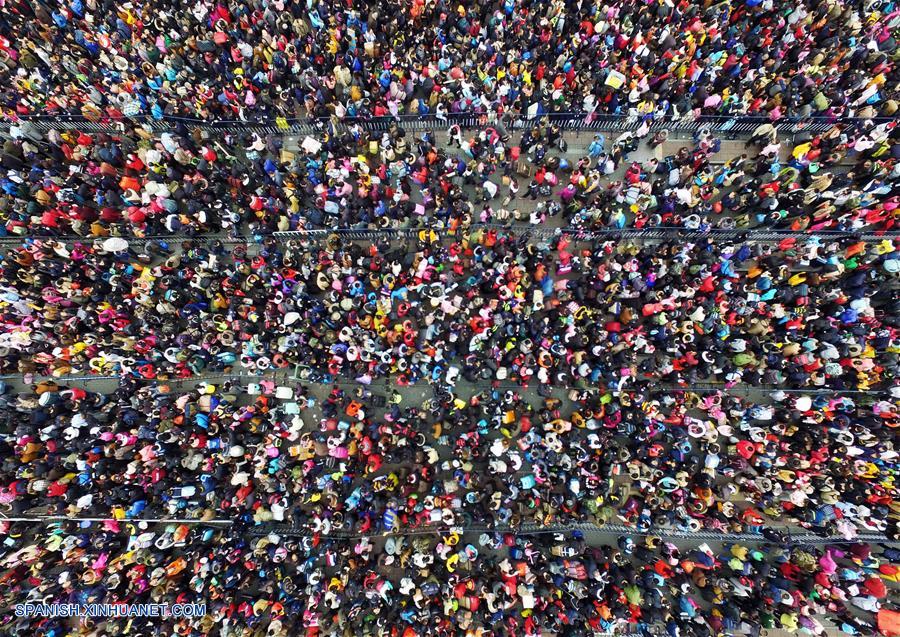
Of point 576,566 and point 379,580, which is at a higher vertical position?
point 576,566

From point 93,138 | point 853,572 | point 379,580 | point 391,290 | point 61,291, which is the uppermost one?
point 93,138

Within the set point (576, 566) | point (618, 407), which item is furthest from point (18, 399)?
point (618, 407)

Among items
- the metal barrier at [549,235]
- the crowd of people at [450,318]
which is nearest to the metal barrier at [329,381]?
the crowd of people at [450,318]

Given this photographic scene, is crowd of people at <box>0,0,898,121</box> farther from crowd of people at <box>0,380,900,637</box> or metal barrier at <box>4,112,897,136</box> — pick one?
crowd of people at <box>0,380,900,637</box>

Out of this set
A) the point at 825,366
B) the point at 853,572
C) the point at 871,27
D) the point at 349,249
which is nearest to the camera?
the point at 853,572

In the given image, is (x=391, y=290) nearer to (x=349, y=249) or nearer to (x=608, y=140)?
(x=349, y=249)
